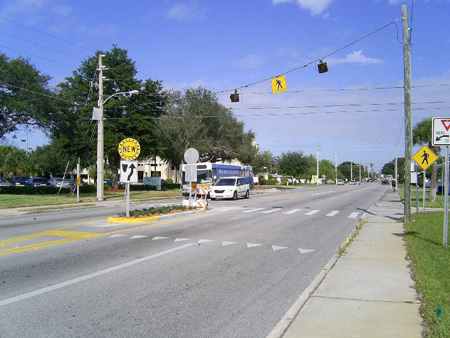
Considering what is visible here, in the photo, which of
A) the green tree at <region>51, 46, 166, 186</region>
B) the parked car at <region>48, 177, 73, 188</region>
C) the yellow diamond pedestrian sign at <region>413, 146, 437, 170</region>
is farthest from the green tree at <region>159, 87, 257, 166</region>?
the yellow diamond pedestrian sign at <region>413, 146, 437, 170</region>

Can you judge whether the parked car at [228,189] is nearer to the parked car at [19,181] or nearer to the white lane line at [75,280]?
the white lane line at [75,280]

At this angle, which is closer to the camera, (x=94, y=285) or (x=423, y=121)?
(x=94, y=285)

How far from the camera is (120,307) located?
537 cm

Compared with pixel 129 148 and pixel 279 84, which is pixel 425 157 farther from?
pixel 129 148

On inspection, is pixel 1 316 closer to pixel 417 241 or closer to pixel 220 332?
pixel 220 332

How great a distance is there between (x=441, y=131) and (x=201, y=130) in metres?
44.4

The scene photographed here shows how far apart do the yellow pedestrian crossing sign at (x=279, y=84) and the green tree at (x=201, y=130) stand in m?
27.6

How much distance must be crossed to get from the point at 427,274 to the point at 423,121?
81.0ft

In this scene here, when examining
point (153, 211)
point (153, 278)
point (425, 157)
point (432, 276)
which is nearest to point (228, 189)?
point (153, 211)

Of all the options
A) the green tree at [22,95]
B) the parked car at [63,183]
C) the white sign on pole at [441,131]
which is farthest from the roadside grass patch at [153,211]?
the parked car at [63,183]

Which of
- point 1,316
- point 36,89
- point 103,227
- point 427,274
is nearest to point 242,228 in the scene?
point 103,227

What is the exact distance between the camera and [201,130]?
52562mm

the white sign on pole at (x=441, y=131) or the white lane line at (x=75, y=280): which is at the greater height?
the white sign on pole at (x=441, y=131)

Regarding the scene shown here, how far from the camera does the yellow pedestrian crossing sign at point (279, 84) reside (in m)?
18.9
